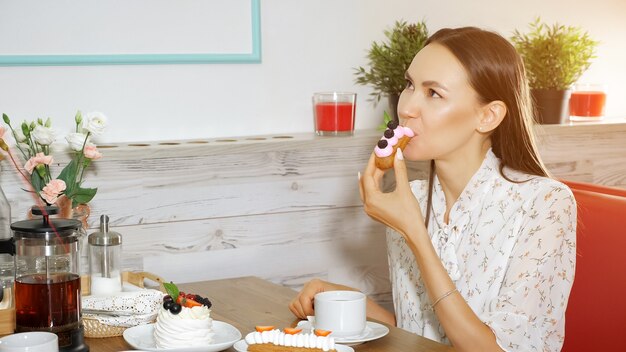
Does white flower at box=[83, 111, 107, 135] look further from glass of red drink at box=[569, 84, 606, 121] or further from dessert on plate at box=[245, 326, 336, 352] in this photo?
glass of red drink at box=[569, 84, 606, 121]

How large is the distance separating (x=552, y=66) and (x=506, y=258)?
3.91ft

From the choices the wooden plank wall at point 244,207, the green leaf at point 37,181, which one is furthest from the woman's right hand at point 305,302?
the green leaf at point 37,181

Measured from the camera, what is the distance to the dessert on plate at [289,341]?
1.48m

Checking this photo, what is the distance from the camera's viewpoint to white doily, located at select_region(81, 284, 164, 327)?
66.2 inches

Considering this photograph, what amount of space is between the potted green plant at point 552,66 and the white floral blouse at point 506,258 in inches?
37.1

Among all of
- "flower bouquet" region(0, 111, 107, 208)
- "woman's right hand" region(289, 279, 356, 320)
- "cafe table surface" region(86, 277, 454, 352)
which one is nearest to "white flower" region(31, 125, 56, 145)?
"flower bouquet" region(0, 111, 107, 208)

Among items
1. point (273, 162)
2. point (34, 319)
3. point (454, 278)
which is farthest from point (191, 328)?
point (273, 162)

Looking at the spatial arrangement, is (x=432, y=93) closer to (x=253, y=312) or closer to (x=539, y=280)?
(x=539, y=280)

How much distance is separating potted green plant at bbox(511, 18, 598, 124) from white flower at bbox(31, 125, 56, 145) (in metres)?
1.55

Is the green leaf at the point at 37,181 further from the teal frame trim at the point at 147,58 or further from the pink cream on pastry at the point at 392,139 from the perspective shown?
the pink cream on pastry at the point at 392,139

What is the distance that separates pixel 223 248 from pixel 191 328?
0.93 metres

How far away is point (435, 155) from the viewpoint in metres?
1.90

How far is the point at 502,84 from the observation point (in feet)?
6.15

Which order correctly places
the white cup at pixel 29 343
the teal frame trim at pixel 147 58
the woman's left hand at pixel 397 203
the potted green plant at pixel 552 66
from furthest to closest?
A: the potted green plant at pixel 552 66
the teal frame trim at pixel 147 58
the woman's left hand at pixel 397 203
the white cup at pixel 29 343
